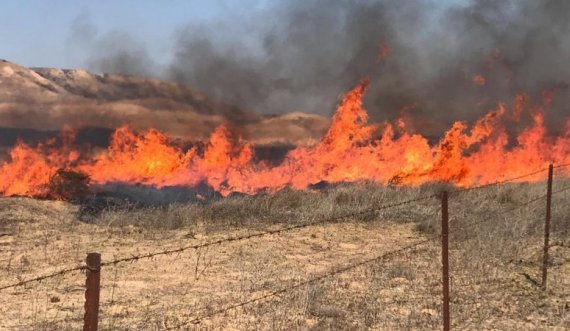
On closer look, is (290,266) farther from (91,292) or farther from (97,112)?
(97,112)

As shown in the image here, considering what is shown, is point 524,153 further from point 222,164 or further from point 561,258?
point 561,258

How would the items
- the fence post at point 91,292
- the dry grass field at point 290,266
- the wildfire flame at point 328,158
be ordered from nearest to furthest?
the fence post at point 91,292
the dry grass field at point 290,266
the wildfire flame at point 328,158

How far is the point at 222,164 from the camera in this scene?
2108 cm

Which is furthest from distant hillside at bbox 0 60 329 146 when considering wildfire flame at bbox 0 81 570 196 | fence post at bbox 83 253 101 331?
fence post at bbox 83 253 101 331

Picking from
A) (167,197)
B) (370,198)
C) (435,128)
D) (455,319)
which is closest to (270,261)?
(455,319)

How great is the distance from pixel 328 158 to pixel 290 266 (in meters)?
11.9

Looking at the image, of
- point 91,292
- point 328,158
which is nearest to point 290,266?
point 91,292

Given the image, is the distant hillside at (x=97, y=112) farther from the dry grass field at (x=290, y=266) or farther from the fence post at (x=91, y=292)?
the fence post at (x=91, y=292)

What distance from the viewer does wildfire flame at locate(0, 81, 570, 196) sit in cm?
1962

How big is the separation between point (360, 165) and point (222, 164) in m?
5.56

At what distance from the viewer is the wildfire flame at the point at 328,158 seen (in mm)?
19625

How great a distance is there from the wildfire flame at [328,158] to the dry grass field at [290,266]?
475 centimetres

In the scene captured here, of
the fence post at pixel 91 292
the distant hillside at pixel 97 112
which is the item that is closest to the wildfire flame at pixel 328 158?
the distant hillside at pixel 97 112

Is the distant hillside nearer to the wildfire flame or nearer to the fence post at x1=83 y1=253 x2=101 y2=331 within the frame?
the wildfire flame
